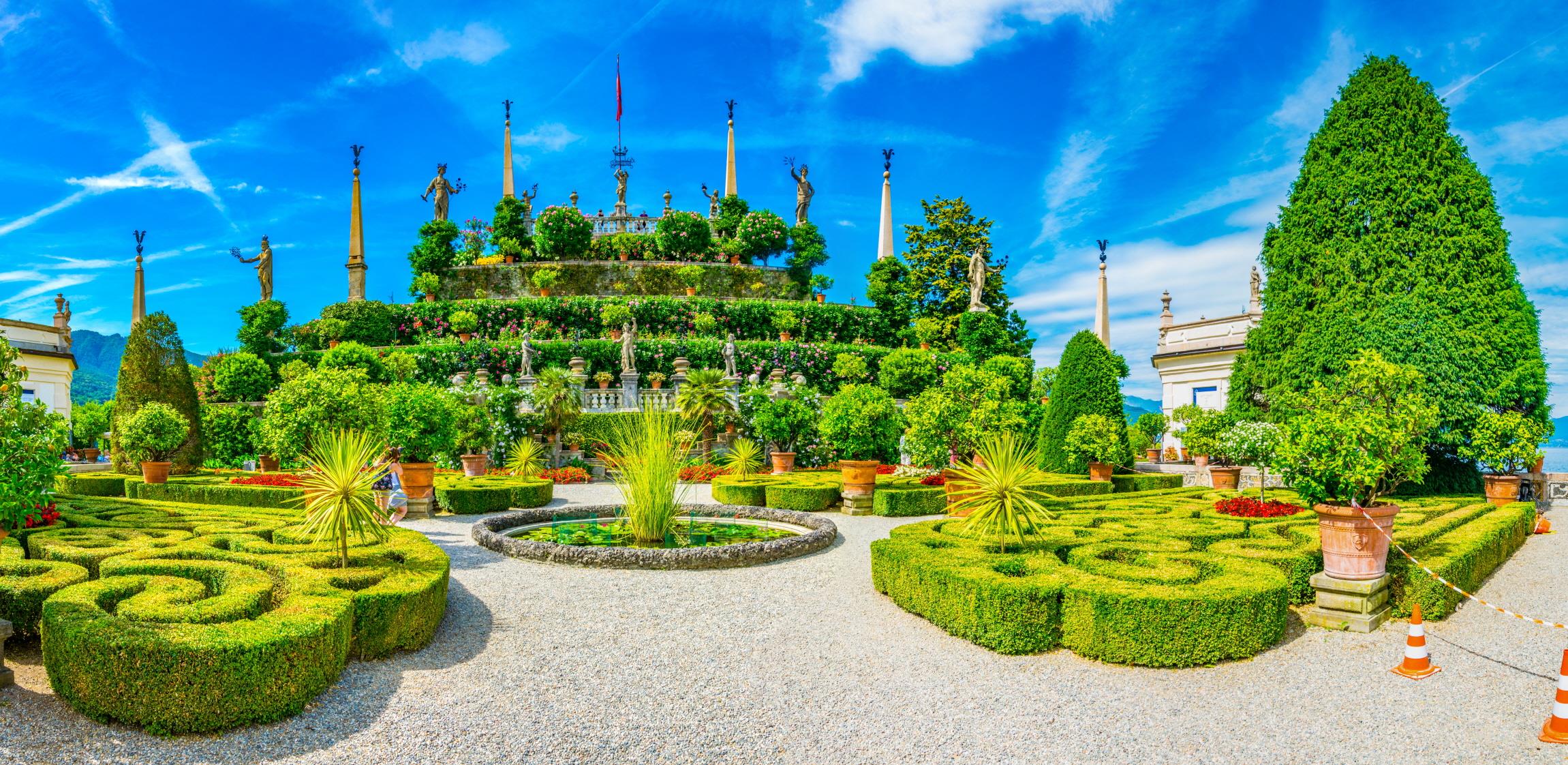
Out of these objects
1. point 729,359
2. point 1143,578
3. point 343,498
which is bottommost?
point 1143,578

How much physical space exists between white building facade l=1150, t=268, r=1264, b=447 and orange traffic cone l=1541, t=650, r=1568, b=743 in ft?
85.9

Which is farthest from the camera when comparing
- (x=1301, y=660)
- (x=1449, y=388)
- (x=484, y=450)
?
(x=484, y=450)

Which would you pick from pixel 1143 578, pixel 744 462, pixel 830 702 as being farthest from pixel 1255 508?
pixel 744 462

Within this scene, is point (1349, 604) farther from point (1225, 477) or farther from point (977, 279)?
point (977, 279)

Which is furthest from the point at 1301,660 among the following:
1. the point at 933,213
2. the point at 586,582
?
the point at 933,213

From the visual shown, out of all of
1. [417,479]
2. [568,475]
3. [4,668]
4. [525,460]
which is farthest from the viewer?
[568,475]

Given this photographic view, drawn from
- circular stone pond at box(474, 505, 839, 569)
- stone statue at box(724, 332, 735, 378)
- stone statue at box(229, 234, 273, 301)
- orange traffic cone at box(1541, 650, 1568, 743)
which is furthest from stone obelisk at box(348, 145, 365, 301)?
orange traffic cone at box(1541, 650, 1568, 743)

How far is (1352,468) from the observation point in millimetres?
7270

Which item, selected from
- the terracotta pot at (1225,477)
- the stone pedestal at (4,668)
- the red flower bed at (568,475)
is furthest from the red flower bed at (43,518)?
the terracotta pot at (1225,477)

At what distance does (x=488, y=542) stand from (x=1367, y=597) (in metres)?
9.67

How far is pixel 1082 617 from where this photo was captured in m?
6.37

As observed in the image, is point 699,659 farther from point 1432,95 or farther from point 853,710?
point 1432,95

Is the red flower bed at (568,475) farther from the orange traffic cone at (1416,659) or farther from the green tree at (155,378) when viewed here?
the orange traffic cone at (1416,659)

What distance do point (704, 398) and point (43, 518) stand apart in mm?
15564
